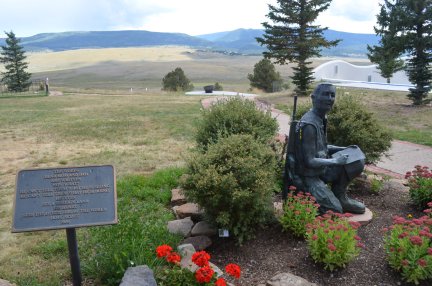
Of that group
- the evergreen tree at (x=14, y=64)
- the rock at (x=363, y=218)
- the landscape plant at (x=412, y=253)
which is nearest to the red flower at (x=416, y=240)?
the landscape plant at (x=412, y=253)

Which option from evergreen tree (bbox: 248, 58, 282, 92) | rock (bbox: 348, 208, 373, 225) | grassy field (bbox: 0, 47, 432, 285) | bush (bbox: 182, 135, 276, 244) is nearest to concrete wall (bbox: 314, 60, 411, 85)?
evergreen tree (bbox: 248, 58, 282, 92)

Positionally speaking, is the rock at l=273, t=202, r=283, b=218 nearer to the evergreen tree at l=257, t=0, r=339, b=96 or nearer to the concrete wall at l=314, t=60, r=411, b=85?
the evergreen tree at l=257, t=0, r=339, b=96

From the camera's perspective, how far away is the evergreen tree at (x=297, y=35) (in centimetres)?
2364

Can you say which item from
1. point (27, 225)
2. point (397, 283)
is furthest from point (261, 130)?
point (27, 225)

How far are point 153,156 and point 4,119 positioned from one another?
9677mm

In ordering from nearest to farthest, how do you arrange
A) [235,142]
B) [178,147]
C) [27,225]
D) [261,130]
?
[27,225] → [235,142] → [261,130] → [178,147]

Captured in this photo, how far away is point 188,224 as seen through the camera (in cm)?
507

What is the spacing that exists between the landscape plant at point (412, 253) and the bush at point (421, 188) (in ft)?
5.67

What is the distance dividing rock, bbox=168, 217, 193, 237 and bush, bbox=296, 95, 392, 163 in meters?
3.07

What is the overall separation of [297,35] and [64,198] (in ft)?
74.9

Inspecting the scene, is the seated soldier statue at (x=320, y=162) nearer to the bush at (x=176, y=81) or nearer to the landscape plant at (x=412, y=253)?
the landscape plant at (x=412, y=253)

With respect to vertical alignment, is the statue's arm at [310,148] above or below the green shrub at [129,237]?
above

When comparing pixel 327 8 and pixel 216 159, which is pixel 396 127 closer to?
pixel 216 159

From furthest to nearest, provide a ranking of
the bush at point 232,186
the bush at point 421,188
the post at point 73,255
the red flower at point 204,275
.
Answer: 1. the bush at point 421,188
2. the bush at point 232,186
3. the post at point 73,255
4. the red flower at point 204,275
